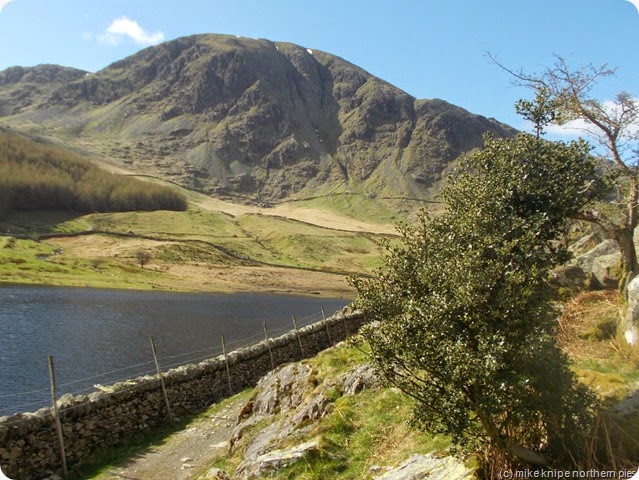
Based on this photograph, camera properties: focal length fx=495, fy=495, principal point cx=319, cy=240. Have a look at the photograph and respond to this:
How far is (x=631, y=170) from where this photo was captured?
19.9 meters

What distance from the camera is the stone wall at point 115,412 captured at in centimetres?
2003

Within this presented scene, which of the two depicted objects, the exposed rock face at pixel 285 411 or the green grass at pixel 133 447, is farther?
the green grass at pixel 133 447

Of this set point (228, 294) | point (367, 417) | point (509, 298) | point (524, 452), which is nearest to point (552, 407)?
point (524, 452)

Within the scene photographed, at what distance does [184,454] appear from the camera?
2291 centimetres

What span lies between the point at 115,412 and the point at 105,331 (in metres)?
48.5

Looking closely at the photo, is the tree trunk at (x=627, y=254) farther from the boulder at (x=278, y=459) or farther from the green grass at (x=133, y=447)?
the green grass at (x=133, y=447)

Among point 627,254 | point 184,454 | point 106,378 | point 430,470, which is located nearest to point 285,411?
point 184,454

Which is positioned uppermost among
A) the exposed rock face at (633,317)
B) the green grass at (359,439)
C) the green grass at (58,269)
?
the exposed rock face at (633,317)

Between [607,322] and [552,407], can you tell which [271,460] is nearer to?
[552,407]

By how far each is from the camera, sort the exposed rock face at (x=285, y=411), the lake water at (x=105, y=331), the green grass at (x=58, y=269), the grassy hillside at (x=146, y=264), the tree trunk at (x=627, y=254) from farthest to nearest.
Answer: the grassy hillside at (x=146, y=264) → the green grass at (x=58, y=269) → the lake water at (x=105, y=331) → the tree trunk at (x=627, y=254) → the exposed rock face at (x=285, y=411)

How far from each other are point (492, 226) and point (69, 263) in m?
140

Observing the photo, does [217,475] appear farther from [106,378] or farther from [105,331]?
[105,331]

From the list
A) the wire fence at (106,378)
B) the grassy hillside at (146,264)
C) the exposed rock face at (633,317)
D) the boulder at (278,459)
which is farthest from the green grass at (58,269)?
the exposed rock face at (633,317)

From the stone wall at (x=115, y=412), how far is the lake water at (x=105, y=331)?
41.7 feet
